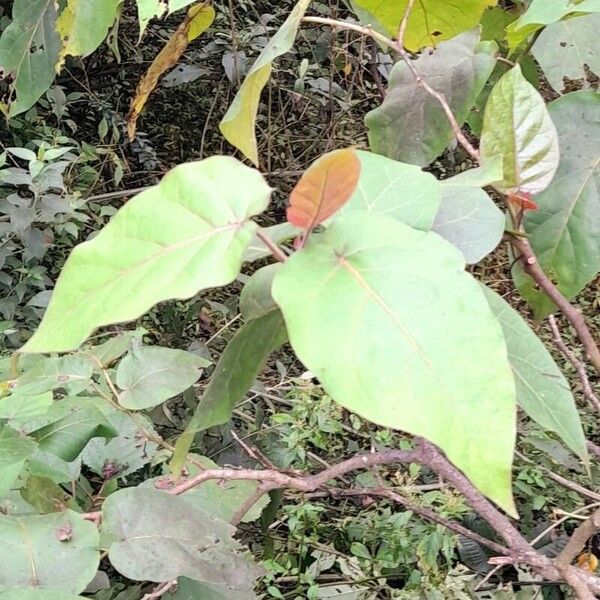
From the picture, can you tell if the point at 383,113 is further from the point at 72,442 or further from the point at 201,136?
the point at 201,136

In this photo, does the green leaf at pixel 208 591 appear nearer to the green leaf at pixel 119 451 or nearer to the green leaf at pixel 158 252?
the green leaf at pixel 119 451

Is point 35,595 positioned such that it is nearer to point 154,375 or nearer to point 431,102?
point 154,375

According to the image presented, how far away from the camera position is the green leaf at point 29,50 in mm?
924

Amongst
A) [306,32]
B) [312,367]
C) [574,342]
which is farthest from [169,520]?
[306,32]

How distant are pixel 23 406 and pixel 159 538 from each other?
5.9 inches

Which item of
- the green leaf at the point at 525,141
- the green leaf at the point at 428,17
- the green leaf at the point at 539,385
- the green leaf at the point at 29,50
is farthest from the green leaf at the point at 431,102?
the green leaf at the point at 29,50

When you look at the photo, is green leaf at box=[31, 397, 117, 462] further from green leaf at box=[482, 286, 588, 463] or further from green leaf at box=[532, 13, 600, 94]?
green leaf at box=[532, 13, 600, 94]

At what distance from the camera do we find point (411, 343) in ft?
0.85

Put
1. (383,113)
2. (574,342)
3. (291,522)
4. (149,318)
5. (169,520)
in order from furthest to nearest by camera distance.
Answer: (574,342) → (149,318) → (291,522) → (383,113) → (169,520)

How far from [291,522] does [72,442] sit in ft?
2.61

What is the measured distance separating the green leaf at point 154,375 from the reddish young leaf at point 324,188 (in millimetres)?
273

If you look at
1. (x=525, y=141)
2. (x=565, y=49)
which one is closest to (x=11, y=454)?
(x=525, y=141)

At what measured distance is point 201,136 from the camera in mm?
2438

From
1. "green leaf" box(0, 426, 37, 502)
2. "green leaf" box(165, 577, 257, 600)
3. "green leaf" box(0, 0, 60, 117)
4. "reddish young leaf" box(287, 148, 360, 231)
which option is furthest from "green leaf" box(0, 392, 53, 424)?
"green leaf" box(0, 0, 60, 117)
